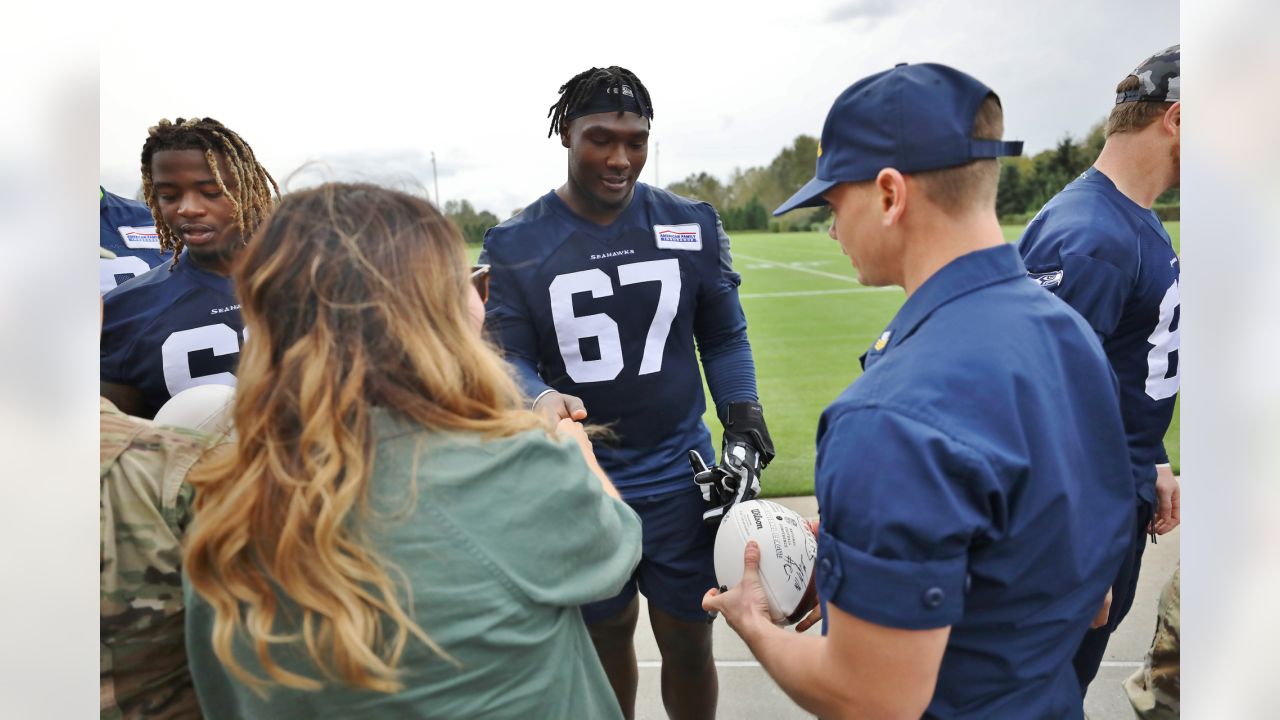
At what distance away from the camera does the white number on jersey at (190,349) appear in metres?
2.09

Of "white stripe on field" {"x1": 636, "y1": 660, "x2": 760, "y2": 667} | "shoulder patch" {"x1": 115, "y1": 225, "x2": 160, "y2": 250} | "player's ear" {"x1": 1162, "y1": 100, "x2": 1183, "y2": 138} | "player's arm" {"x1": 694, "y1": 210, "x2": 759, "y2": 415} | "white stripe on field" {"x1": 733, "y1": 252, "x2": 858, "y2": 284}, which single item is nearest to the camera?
"player's ear" {"x1": 1162, "y1": 100, "x2": 1183, "y2": 138}

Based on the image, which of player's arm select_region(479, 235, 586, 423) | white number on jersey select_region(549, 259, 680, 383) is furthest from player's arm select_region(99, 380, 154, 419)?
white number on jersey select_region(549, 259, 680, 383)

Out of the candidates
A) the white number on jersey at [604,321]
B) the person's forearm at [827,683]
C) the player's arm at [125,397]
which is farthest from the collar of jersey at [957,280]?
the player's arm at [125,397]

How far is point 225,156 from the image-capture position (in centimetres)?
217

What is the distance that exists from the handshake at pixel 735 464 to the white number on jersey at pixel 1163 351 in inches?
42.6

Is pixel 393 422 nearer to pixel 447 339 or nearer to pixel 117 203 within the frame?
pixel 447 339

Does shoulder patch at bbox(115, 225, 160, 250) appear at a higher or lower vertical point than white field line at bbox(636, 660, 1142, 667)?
higher

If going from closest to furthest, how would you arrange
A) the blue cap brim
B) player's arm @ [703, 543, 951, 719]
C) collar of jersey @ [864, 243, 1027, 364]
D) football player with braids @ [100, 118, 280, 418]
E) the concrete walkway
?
player's arm @ [703, 543, 951, 719], collar of jersey @ [864, 243, 1027, 364], the blue cap brim, football player with braids @ [100, 118, 280, 418], the concrete walkway

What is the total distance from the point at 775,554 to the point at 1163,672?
1.01 meters

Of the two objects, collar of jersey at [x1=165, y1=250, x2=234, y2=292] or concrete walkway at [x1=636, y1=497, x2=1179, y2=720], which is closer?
collar of jersey at [x1=165, y1=250, x2=234, y2=292]

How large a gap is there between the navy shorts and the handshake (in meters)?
0.08

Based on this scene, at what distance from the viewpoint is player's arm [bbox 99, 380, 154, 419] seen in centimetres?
209

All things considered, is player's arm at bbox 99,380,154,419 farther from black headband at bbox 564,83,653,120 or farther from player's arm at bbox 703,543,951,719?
player's arm at bbox 703,543,951,719
